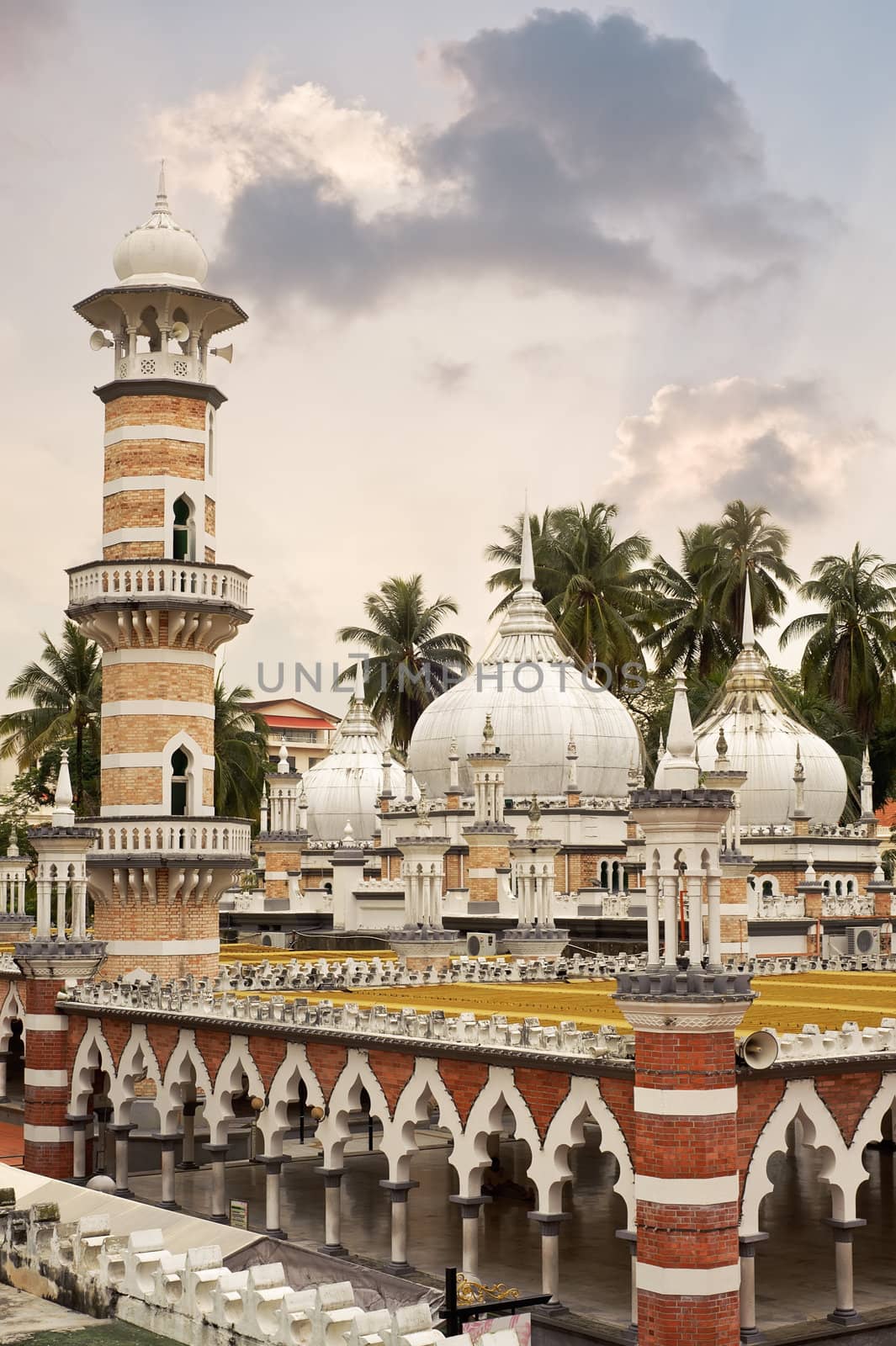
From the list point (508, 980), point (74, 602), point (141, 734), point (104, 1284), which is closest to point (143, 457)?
point (74, 602)

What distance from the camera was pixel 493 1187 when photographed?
105 ft

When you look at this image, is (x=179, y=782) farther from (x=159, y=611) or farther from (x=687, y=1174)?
(x=687, y=1174)

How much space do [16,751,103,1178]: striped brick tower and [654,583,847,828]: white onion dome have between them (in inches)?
1236

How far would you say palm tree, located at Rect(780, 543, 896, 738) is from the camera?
82812 mm

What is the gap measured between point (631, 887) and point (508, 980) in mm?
18131

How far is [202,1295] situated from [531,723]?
43.7 metres

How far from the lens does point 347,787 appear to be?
2948 inches

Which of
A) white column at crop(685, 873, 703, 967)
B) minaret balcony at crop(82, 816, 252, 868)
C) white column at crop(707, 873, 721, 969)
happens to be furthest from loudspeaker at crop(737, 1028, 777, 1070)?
minaret balcony at crop(82, 816, 252, 868)

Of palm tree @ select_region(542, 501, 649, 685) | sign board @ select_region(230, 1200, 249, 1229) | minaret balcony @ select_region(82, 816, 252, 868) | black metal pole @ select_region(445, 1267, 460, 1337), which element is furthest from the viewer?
palm tree @ select_region(542, 501, 649, 685)

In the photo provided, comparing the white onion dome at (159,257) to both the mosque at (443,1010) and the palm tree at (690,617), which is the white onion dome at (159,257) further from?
the palm tree at (690,617)

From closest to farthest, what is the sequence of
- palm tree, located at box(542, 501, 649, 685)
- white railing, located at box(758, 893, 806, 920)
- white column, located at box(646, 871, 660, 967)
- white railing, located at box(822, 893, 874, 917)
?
white column, located at box(646, 871, 660, 967) → white railing, located at box(758, 893, 806, 920) → white railing, located at box(822, 893, 874, 917) → palm tree, located at box(542, 501, 649, 685)

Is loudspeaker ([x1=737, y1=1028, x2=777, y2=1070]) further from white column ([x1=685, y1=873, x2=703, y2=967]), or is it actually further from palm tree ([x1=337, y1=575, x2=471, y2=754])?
palm tree ([x1=337, y1=575, x2=471, y2=754])

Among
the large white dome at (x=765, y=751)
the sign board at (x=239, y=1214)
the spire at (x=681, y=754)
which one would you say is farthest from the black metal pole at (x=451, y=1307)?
the large white dome at (x=765, y=751)

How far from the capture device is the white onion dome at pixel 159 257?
3694cm
